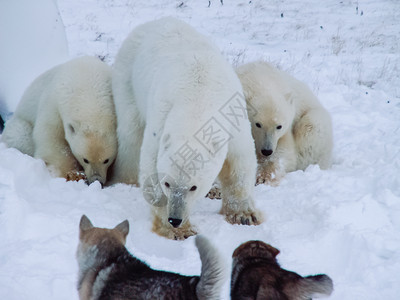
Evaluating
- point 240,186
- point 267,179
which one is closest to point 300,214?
point 240,186

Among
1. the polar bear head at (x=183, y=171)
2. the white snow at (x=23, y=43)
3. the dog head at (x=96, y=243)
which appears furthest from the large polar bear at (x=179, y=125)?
the white snow at (x=23, y=43)

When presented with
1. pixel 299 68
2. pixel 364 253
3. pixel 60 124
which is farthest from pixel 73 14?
pixel 364 253

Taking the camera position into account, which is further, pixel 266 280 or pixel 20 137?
pixel 20 137

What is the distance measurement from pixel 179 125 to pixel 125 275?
1.43 m

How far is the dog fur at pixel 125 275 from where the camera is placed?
2.59 meters

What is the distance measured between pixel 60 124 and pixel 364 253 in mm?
4066

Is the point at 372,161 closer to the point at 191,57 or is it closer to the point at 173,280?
the point at 191,57

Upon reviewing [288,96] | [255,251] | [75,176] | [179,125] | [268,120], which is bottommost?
[75,176]

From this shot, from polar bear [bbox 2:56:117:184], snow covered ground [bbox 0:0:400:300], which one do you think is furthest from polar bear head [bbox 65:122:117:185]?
snow covered ground [bbox 0:0:400:300]

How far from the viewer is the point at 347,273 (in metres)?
3.71

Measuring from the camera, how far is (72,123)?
5816mm

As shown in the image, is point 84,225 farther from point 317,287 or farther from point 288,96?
point 288,96

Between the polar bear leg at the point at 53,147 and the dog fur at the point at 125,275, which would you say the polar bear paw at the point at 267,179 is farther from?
the dog fur at the point at 125,275

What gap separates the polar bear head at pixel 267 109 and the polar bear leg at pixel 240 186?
2.91 feet
